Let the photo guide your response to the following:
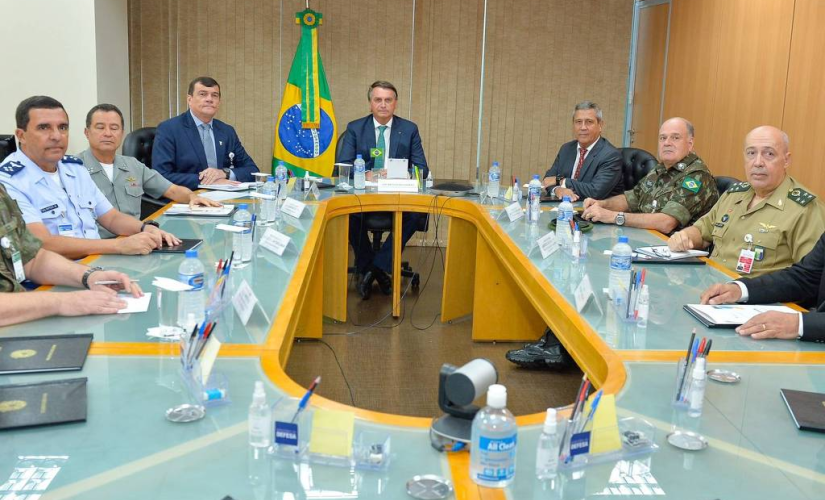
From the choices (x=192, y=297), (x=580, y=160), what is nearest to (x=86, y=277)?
(x=192, y=297)

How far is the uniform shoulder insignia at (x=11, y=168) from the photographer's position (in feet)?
9.72

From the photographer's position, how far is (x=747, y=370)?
5.92 feet

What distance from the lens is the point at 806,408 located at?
1.56m

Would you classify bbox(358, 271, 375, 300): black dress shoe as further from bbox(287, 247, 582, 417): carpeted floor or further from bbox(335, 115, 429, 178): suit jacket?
bbox(335, 115, 429, 178): suit jacket

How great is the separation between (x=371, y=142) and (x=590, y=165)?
152 centimetres

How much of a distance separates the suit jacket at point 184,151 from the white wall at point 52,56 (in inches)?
26.8

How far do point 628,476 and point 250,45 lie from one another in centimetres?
564

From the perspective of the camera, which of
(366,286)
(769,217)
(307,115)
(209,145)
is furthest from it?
(307,115)

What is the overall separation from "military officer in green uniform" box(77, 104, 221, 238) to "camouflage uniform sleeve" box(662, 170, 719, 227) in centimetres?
228

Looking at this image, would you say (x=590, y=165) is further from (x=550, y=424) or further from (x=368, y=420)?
(x=550, y=424)

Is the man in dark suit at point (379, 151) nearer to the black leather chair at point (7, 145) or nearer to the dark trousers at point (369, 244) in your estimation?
the dark trousers at point (369, 244)

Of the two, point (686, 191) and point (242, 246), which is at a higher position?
point (686, 191)

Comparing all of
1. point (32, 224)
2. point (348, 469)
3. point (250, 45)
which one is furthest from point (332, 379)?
point (250, 45)

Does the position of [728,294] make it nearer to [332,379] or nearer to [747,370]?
[747,370]
